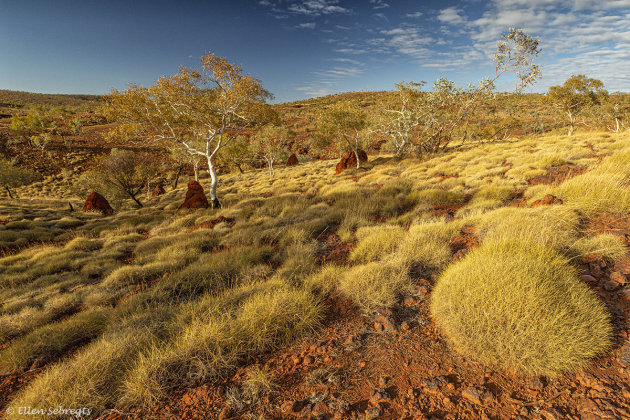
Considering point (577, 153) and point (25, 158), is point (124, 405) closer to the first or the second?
point (577, 153)

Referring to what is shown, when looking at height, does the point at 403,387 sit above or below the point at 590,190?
below

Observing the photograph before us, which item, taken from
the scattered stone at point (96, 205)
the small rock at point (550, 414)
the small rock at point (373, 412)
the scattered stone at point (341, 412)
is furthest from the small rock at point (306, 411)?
the scattered stone at point (96, 205)

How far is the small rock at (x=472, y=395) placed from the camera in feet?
6.88

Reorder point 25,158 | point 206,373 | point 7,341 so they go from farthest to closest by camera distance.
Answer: point 25,158
point 7,341
point 206,373

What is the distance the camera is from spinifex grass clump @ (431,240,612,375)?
2.29 meters

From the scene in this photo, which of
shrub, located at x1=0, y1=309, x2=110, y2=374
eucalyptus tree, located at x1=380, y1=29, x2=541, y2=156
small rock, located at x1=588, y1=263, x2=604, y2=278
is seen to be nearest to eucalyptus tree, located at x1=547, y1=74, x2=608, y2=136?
eucalyptus tree, located at x1=380, y1=29, x2=541, y2=156

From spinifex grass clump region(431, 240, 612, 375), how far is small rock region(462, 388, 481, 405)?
423 millimetres

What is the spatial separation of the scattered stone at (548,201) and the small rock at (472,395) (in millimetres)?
5726

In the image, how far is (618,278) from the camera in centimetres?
321

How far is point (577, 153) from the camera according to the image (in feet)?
38.8

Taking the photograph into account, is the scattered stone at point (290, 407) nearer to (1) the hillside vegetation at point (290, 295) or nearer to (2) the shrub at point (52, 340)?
(1) the hillside vegetation at point (290, 295)

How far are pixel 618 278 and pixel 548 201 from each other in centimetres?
340

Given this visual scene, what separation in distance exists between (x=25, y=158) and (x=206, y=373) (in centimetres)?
6028

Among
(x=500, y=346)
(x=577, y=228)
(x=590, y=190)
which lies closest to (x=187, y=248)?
(x=500, y=346)
